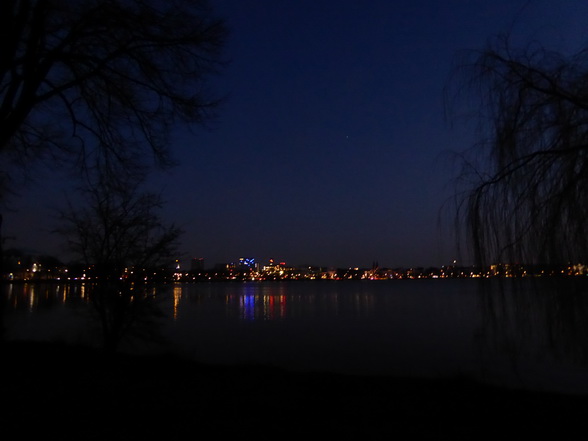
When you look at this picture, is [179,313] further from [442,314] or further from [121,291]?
[121,291]

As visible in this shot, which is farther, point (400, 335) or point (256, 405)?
point (400, 335)

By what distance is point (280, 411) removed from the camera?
17.9ft

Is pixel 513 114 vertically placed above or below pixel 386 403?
above

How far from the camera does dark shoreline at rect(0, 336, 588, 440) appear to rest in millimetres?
4824

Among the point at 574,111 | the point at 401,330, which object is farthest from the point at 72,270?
the point at 401,330

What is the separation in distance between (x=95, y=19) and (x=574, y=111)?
6284 millimetres

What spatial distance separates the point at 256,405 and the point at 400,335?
A: 24705mm

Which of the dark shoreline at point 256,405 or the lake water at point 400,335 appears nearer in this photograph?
the dark shoreline at point 256,405

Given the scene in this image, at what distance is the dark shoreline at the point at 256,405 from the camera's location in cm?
482

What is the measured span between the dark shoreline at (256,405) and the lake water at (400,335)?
0.88 m

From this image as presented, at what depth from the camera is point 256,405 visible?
5.68 m

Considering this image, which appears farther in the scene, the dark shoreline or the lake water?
the lake water

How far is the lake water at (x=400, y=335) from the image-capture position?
5.80 m

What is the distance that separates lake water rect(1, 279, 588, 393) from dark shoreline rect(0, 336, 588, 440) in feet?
2.90
